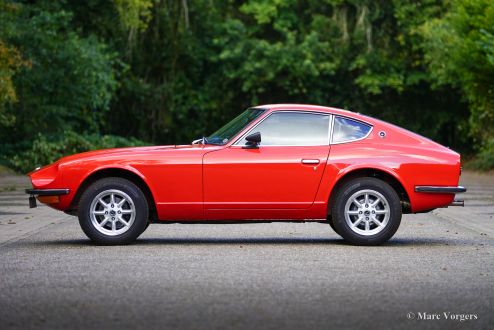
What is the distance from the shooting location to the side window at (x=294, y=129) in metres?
12.9

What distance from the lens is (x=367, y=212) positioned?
12648 mm

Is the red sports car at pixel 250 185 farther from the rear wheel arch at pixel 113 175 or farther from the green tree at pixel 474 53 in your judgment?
the green tree at pixel 474 53

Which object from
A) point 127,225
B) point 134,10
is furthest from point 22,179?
point 127,225

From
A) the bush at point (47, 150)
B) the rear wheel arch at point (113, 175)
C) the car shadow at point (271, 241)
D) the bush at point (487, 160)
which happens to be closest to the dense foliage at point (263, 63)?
the bush at point (487, 160)

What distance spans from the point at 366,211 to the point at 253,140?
55.8 inches

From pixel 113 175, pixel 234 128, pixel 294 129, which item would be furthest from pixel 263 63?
pixel 113 175

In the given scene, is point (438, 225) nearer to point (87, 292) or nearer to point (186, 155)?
point (186, 155)

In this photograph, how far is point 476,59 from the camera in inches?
1384

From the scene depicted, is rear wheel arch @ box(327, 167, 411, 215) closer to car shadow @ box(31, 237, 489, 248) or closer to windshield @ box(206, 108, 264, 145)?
car shadow @ box(31, 237, 489, 248)

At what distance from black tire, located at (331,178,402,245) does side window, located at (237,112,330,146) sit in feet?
2.18

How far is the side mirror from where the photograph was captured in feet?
41.4

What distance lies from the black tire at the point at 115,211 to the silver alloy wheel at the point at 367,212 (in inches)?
85.1

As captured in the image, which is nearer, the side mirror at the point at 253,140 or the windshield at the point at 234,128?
the side mirror at the point at 253,140

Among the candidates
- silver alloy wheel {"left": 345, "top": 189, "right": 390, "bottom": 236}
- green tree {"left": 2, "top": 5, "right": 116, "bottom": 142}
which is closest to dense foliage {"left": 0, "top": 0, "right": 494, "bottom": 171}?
green tree {"left": 2, "top": 5, "right": 116, "bottom": 142}
